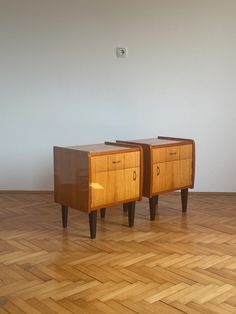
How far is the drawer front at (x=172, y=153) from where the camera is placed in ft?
11.6

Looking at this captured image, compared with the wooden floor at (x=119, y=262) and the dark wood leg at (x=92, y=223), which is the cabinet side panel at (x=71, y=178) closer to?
the dark wood leg at (x=92, y=223)

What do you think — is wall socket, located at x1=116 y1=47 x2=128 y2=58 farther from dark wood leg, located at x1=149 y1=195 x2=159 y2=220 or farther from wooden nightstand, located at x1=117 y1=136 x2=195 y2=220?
dark wood leg, located at x1=149 y1=195 x2=159 y2=220

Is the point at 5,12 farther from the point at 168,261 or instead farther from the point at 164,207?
the point at 168,261

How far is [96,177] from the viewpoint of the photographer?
313 cm

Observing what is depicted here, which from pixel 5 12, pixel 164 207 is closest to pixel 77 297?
pixel 164 207

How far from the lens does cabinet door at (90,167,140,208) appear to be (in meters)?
3.15

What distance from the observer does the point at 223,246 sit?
3.06 metres

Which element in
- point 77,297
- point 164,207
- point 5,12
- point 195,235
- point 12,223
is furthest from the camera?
point 5,12

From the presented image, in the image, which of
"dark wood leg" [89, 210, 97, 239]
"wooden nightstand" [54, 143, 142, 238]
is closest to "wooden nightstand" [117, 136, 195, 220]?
"wooden nightstand" [54, 143, 142, 238]

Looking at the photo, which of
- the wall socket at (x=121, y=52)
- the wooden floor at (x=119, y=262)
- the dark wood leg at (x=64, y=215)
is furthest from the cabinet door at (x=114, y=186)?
the wall socket at (x=121, y=52)

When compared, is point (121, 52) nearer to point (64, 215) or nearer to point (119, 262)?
point (64, 215)

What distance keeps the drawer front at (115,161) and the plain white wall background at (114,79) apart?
48.8 inches

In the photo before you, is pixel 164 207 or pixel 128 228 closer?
pixel 128 228

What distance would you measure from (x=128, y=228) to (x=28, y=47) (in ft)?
7.12
